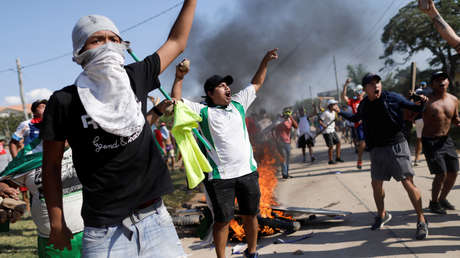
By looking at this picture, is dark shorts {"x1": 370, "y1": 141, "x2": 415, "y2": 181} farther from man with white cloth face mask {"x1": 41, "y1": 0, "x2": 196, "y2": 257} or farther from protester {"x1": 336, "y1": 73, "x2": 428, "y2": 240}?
man with white cloth face mask {"x1": 41, "y1": 0, "x2": 196, "y2": 257}

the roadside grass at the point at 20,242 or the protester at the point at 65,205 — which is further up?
the protester at the point at 65,205

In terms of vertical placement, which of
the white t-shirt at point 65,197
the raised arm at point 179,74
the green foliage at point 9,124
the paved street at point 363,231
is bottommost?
the paved street at point 363,231

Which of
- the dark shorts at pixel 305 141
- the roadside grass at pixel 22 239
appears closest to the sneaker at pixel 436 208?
the roadside grass at pixel 22 239

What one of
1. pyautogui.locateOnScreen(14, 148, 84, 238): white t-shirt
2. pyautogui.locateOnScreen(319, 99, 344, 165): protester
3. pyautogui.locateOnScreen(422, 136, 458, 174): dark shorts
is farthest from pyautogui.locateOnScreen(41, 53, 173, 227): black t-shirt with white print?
pyautogui.locateOnScreen(319, 99, 344, 165): protester

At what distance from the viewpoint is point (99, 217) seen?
5.39 feet

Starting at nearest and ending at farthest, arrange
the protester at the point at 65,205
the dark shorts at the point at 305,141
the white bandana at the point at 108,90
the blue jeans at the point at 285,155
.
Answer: the white bandana at the point at 108,90
the protester at the point at 65,205
the blue jeans at the point at 285,155
the dark shorts at the point at 305,141

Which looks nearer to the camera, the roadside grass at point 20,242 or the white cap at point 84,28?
the white cap at point 84,28

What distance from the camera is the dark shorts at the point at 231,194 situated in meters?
3.48

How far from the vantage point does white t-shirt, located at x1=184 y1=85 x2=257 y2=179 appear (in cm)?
348

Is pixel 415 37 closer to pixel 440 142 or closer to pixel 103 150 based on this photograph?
pixel 440 142

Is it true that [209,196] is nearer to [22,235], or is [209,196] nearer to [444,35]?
[444,35]

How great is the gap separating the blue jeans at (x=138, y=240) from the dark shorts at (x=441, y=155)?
4.14 metres

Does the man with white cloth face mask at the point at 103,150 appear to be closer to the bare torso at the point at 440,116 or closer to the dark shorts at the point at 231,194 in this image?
the dark shorts at the point at 231,194

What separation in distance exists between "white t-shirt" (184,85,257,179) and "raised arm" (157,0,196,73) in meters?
1.51
